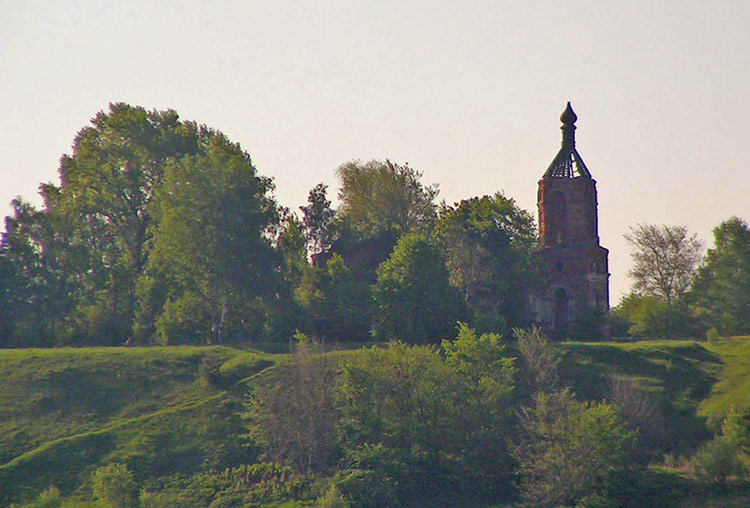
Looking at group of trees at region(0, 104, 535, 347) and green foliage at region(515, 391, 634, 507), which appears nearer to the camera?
green foliage at region(515, 391, 634, 507)

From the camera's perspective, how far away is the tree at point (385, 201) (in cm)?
9806

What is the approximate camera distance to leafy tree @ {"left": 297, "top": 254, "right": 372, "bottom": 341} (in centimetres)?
8106

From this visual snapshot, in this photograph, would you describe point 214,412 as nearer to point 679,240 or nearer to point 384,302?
point 384,302

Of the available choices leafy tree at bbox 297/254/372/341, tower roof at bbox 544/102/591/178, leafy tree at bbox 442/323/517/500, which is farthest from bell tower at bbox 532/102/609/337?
leafy tree at bbox 442/323/517/500

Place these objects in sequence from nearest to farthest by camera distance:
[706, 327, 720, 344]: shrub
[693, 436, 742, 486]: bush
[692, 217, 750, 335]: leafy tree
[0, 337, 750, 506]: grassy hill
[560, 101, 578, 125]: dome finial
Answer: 1. [693, 436, 742, 486]: bush
2. [0, 337, 750, 506]: grassy hill
3. [706, 327, 720, 344]: shrub
4. [692, 217, 750, 335]: leafy tree
5. [560, 101, 578, 125]: dome finial

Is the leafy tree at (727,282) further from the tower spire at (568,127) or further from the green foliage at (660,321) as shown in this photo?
the tower spire at (568,127)

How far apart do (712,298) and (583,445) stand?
4124 cm

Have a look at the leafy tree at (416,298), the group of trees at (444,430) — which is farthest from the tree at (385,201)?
the group of trees at (444,430)

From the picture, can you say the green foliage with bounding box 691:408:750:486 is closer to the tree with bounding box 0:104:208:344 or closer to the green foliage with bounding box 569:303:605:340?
the green foliage with bounding box 569:303:605:340

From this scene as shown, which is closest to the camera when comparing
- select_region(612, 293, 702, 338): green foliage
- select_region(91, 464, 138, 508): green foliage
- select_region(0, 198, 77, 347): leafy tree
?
select_region(91, 464, 138, 508): green foliage

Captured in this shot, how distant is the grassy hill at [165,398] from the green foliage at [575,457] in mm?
6826

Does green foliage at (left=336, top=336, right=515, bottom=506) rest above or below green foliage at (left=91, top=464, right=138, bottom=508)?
above

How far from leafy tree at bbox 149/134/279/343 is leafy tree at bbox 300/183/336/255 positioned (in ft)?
29.3

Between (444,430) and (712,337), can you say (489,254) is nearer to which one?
(712,337)
